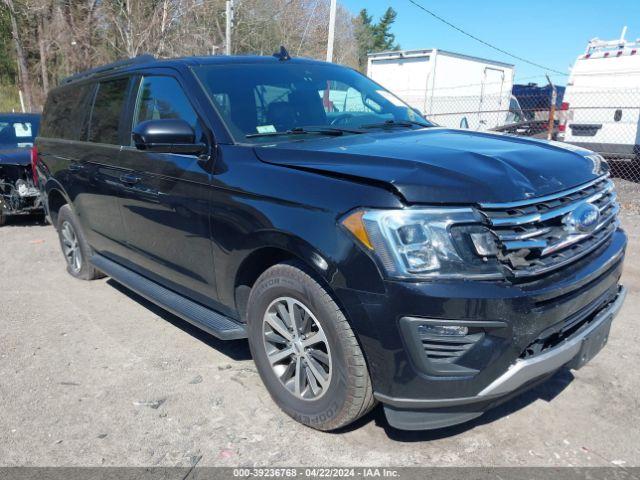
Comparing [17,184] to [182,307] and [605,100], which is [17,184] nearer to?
[182,307]

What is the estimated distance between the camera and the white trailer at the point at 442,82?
57.4ft

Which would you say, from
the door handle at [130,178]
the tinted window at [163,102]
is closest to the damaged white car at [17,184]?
the door handle at [130,178]

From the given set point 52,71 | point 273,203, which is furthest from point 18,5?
point 273,203

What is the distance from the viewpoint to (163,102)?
3641 millimetres

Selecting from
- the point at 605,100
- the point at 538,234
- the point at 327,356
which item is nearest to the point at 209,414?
the point at 327,356

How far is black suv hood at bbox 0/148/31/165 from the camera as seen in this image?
781 centimetres

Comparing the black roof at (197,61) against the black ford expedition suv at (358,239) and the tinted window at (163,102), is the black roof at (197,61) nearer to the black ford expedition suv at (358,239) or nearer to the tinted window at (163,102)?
the black ford expedition suv at (358,239)

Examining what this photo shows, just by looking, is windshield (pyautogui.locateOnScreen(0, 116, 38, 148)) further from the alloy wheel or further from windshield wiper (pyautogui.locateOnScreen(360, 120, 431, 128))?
the alloy wheel

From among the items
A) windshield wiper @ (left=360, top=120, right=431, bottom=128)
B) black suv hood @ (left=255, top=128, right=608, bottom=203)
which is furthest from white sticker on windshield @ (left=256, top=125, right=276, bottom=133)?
windshield wiper @ (left=360, top=120, right=431, bottom=128)

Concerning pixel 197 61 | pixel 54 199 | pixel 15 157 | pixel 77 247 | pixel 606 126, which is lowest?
pixel 77 247

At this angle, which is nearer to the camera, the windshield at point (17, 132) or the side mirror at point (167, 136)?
the side mirror at point (167, 136)

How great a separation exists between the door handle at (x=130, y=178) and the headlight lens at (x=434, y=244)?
2.16 meters

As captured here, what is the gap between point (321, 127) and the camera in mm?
3338

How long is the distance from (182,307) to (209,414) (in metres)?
0.78
